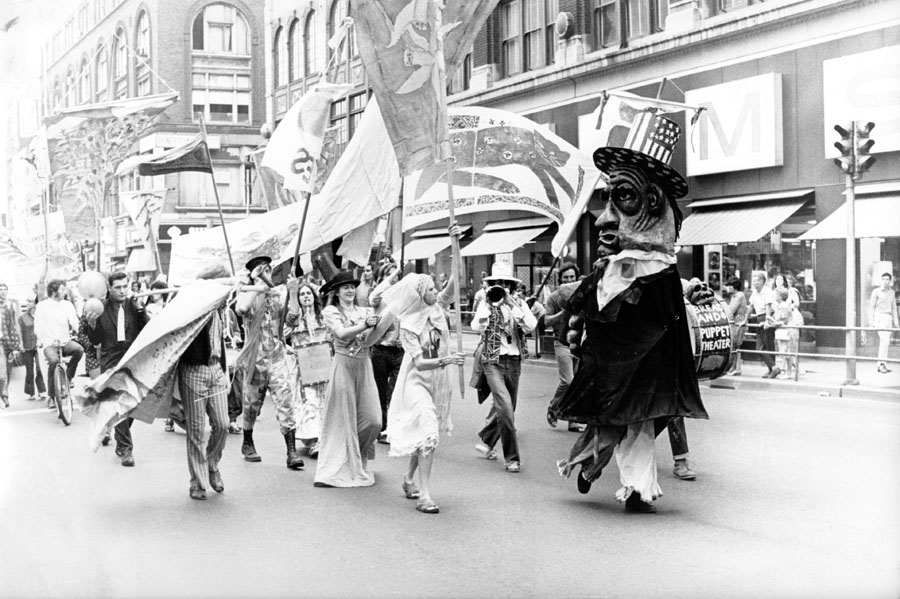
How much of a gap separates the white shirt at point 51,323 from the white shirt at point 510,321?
20.4 feet

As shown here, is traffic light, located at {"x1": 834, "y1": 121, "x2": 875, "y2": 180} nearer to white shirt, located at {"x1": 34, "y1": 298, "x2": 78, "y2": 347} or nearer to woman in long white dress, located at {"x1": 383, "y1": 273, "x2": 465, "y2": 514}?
woman in long white dress, located at {"x1": 383, "y1": 273, "x2": 465, "y2": 514}

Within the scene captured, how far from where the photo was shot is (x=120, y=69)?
15.9 m

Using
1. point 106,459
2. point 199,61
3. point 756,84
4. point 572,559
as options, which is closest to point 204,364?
point 106,459

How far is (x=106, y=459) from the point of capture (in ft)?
31.3

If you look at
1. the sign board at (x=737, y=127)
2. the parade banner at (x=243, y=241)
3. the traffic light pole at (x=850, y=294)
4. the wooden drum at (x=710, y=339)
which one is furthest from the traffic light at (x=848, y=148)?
the parade banner at (x=243, y=241)

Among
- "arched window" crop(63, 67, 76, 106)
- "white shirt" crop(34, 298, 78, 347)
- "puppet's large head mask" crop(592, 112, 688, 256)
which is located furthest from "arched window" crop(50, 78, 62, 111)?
"puppet's large head mask" crop(592, 112, 688, 256)

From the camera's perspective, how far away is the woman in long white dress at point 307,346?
29.8 ft

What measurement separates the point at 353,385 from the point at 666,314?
2761 millimetres

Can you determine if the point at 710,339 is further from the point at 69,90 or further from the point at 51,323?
the point at 69,90

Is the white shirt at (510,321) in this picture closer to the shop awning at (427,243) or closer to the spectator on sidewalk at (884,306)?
the spectator on sidewalk at (884,306)

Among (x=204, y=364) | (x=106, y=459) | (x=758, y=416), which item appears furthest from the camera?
(x=758, y=416)

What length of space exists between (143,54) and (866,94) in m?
13.2

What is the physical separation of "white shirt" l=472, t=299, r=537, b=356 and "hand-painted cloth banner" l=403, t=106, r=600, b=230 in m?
2.84

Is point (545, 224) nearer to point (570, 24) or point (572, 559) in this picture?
point (570, 24)
